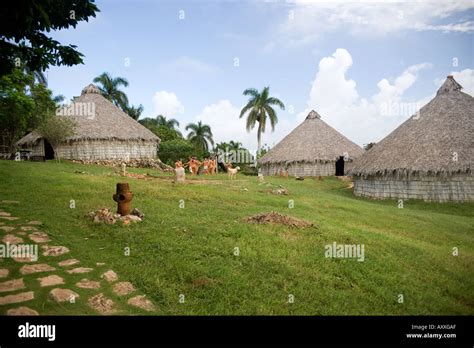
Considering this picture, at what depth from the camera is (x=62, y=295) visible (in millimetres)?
5266

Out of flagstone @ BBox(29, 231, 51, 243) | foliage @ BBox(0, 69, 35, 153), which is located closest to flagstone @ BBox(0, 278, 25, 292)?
flagstone @ BBox(29, 231, 51, 243)

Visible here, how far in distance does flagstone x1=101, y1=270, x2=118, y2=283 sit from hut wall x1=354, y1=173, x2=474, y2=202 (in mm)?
20299

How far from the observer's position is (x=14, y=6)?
623 centimetres

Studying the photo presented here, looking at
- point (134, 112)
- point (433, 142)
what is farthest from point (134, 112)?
point (433, 142)

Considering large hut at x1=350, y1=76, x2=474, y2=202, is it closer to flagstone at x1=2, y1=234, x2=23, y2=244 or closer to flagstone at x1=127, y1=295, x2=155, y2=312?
flagstone at x1=127, y1=295, x2=155, y2=312

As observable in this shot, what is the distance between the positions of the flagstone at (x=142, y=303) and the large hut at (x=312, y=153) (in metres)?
30.2

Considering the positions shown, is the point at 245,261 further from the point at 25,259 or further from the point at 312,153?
the point at 312,153

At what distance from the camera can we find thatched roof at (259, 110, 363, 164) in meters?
35.3

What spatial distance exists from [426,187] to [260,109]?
2847 cm

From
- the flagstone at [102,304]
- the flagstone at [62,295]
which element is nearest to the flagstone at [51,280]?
the flagstone at [62,295]

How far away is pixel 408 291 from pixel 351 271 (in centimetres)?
113

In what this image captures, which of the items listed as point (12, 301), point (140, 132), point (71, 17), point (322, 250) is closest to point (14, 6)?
point (71, 17)

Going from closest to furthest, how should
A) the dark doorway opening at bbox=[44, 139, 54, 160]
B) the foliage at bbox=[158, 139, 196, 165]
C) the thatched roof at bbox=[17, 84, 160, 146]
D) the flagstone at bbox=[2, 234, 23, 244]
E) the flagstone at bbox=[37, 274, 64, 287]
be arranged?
the flagstone at bbox=[37, 274, 64, 287], the flagstone at bbox=[2, 234, 23, 244], the thatched roof at bbox=[17, 84, 160, 146], the dark doorway opening at bbox=[44, 139, 54, 160], the foliage at bbox=[158, 139, 196, 165]

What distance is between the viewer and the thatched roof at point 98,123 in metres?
32.2
